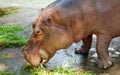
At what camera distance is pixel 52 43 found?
3189 millimetres

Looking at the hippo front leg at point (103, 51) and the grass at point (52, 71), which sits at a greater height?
the hippo front leg at point (103, 51)

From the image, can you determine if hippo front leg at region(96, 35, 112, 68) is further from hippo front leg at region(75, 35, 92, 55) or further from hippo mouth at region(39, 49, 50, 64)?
hippo mouth at region(39, 49, 50, 64)

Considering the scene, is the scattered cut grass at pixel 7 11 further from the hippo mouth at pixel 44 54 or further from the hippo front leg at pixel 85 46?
the hippo mouth at pixel 44 54

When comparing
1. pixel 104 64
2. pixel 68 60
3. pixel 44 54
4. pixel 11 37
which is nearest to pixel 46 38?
pixel 44 54

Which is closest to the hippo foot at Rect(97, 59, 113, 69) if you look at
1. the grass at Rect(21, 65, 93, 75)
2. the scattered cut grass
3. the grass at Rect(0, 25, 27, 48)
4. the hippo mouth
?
the grass at Rect(21, 65, 93, 75)

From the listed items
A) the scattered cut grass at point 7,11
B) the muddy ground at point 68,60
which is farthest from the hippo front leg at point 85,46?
the scattered cut grass at point 7,11

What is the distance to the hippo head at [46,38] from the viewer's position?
10.3 ft

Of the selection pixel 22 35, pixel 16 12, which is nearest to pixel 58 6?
pixel 22 35

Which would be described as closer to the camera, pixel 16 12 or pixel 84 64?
pixel 84 64

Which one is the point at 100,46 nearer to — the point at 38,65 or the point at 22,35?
the point at 38,65

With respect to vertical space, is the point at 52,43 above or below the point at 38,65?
above

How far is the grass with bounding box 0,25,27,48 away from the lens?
4.29 meters

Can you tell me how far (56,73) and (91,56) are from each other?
2.13 feet

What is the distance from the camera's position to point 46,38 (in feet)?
10.4
